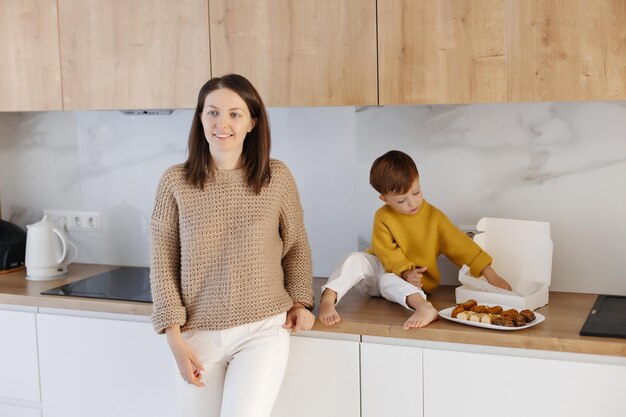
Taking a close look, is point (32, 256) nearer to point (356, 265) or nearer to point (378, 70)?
point (356, 265)

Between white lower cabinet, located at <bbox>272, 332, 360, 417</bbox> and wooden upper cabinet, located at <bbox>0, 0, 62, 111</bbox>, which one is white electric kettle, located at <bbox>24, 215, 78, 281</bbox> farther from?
white lower cabinet, located at <bbox>272, 332, 360, 417</bbox>

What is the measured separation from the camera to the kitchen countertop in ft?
6.00

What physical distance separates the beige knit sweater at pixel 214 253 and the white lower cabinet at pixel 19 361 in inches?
24.7

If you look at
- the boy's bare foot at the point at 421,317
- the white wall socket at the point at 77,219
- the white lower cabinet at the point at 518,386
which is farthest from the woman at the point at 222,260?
the white wall socket at the point at 77,219

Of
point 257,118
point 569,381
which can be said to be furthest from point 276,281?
point 569,381

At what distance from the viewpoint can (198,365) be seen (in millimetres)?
1963

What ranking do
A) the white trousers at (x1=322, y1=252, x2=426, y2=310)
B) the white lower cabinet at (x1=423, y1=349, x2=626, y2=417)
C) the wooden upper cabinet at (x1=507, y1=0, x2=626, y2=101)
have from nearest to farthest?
the white lower cabinet at (x1=423, y1=349, x2=626, y2=417) → the wooden upper cabinet at (x1=507, y1=0, x2=626, y2=101) → the white trousers at (x1=322, y1=252, x2=426, y2=310)

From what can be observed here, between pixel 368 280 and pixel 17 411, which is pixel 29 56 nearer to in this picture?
pixel 17 411

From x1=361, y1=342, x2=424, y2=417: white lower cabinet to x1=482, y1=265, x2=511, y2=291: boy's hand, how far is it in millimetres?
376

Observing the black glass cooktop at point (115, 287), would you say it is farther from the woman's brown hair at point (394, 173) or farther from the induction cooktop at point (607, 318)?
the induction cooktop at point (607, 318)

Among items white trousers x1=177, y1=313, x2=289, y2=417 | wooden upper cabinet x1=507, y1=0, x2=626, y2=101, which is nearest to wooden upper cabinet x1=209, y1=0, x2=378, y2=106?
wooden upper cabinet x1=507, y1=0, x2=626, y2=101

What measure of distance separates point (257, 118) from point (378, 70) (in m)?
0.35

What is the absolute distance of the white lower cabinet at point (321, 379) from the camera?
6.65 ft

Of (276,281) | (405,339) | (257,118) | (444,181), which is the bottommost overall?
(405,339)
